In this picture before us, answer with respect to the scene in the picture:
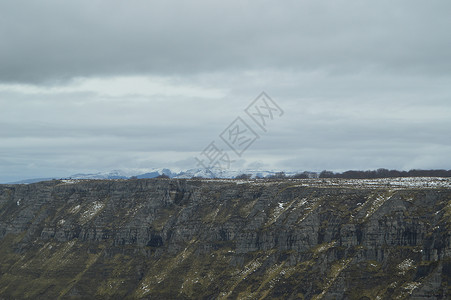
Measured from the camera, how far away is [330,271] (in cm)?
16738

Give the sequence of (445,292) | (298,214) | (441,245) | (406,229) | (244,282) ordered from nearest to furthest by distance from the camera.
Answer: (445,292), (441,245), (406,229), (244,282), (298,214)

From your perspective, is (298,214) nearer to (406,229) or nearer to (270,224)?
(270,224)

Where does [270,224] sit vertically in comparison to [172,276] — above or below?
above

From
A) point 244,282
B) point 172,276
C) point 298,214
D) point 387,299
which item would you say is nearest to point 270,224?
point 298,214

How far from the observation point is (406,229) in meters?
166

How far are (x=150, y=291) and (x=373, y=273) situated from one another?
76.8m

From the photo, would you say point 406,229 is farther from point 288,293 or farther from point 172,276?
point 172,276

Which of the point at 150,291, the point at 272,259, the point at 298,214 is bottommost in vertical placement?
the point at 150,291

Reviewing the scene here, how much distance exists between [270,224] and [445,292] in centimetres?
6664

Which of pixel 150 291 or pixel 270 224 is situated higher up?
pixel 270 224

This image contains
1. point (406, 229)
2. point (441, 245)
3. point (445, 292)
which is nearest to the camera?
point (445, 292)

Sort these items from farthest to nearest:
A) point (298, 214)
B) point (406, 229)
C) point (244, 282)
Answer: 1. point (298, 214)
2. point (244, 282)
3. point (406, 229)

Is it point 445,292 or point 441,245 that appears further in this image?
point 441,245

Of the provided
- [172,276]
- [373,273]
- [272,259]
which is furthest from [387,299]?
[172,276]
